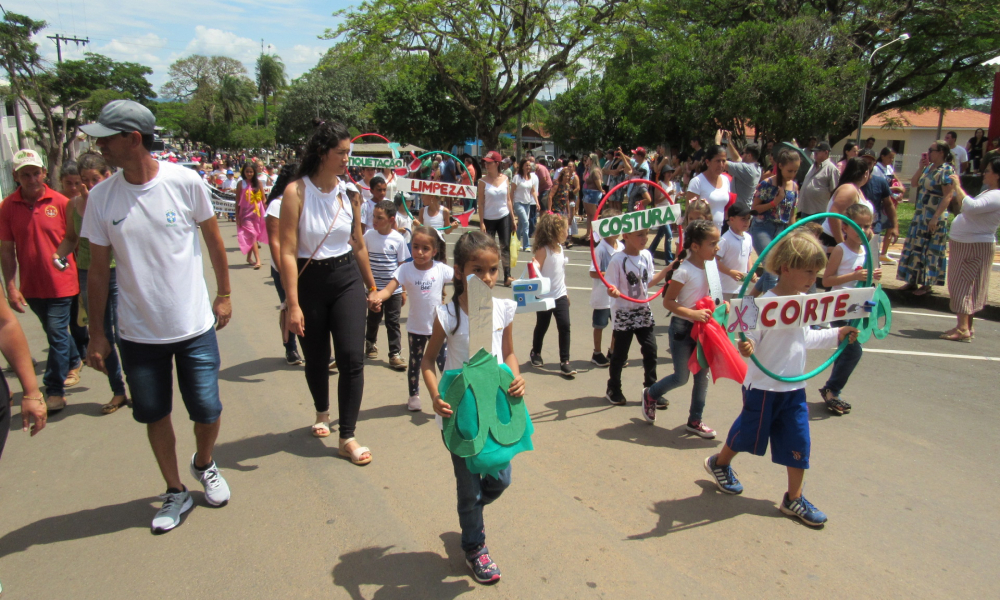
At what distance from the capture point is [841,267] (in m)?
4.99

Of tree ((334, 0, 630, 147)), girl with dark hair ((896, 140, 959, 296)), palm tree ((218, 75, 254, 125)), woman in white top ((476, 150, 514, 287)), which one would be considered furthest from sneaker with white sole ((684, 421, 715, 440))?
palm tree ((218, 75, 254, 125))

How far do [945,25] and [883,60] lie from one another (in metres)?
1.92

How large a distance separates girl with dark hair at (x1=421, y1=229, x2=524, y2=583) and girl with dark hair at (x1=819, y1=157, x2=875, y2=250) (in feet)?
11.6

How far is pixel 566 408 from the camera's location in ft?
16.3

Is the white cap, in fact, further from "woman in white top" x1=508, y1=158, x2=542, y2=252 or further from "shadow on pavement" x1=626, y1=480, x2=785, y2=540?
"woman in white top" x1=508, y1=158, x2=542, y2=252

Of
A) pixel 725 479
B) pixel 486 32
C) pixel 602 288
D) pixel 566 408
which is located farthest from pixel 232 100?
pixel 725 479

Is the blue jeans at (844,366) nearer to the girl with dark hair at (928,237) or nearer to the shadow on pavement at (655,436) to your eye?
the shadow on pavement at (655,436)

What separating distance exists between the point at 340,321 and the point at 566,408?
1.98 meters

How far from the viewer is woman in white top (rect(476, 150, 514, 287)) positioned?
8789 mm

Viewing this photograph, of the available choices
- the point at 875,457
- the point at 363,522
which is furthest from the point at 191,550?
the point at 875,457

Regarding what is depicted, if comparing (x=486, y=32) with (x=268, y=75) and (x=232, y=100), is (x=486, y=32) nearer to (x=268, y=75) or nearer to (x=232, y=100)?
(x=232, y=100)

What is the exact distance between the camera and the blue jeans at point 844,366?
4.75 meters

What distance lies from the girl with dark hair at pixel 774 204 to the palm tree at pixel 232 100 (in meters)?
75.9

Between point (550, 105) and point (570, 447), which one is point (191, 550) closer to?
point (570, 447)
